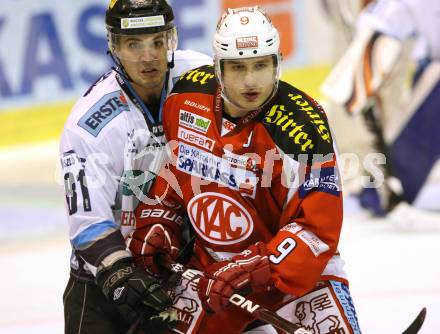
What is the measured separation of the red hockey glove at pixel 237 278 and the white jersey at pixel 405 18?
3.23 meters

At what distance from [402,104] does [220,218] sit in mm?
3530

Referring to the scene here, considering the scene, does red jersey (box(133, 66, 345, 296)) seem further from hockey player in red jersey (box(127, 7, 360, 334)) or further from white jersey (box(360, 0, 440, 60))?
white jersey (box(360, 0, 440, 60))

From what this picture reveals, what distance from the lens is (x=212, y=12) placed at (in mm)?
6742

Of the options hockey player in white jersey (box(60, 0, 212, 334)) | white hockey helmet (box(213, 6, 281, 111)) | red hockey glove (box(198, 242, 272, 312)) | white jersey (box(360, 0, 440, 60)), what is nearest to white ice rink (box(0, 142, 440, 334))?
hockey player in white jersey (box(60, 0, 212, 334))

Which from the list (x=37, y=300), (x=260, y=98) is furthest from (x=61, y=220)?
(x=260, y=98)

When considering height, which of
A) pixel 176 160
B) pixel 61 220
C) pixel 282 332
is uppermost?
pixel 176 160

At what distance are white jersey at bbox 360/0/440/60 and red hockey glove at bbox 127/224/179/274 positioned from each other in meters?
3.01

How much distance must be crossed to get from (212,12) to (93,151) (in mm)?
3269

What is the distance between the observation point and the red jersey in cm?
329

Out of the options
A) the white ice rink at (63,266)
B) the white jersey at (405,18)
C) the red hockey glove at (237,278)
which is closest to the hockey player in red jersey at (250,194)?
the red hockey glove at (237,278)

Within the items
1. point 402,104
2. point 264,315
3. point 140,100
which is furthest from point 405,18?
point 264,315

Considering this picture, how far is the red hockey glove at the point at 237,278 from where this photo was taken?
327cm

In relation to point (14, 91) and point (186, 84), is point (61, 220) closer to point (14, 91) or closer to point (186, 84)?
point (14, 91)

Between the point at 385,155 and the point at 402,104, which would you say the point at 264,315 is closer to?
the point at 385,155
